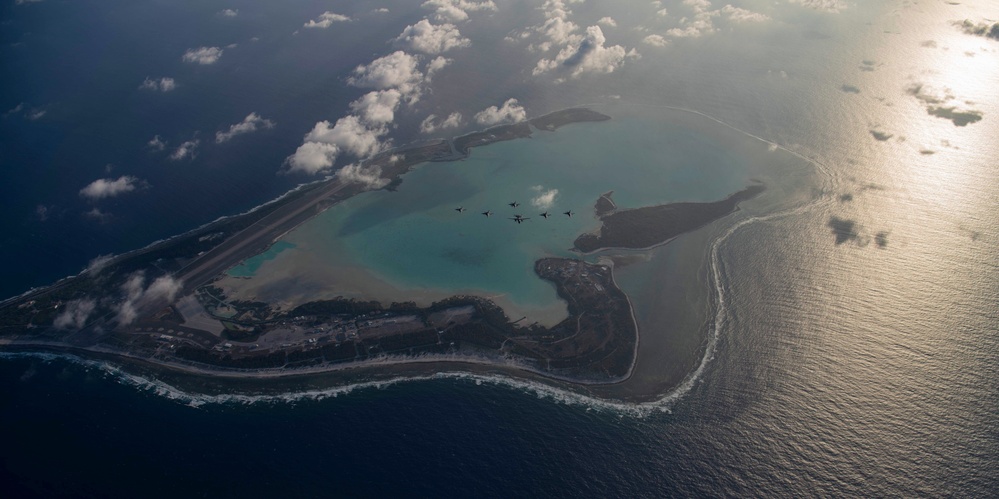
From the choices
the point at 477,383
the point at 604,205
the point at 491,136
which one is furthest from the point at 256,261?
the point at 604,205

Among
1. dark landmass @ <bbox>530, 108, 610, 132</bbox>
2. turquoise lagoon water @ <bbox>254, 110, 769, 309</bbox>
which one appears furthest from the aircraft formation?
dark landmass @ <bbox>530, 108, 610, 132</bbox>

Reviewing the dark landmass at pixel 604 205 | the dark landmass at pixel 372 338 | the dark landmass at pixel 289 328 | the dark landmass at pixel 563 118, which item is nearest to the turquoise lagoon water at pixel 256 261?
the dark landmass at pixel 289 328

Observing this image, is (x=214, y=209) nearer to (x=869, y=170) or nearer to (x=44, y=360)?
(x=44, y=360)

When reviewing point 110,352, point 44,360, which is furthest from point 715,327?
point 44,360

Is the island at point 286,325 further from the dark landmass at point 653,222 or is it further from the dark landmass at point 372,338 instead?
the dark landmass at point 653,222

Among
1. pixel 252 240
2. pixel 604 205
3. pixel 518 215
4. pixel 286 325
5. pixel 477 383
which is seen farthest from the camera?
pixel 604 205

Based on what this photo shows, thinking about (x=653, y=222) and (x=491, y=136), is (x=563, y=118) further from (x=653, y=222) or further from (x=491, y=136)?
(x=653, y=222)
